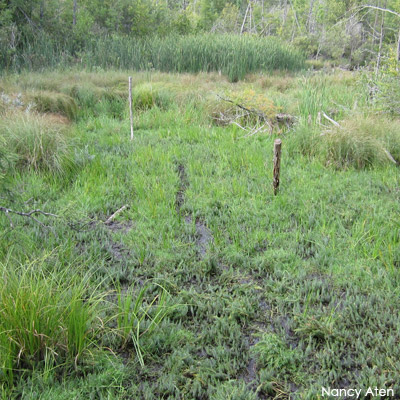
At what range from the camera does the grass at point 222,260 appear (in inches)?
102

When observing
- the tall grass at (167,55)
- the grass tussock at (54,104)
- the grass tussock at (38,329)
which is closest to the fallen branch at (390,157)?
the grass tussock at (38,329)

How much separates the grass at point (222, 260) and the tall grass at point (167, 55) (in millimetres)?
6227

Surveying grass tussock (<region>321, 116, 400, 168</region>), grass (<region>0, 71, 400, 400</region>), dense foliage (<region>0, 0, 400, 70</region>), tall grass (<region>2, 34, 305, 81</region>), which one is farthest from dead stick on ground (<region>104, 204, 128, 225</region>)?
tall grass (<region>2, 34, 305, 81</region>)

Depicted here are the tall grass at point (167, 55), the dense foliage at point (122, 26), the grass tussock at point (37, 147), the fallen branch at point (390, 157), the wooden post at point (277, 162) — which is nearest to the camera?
the wooden post at point (277, 162)

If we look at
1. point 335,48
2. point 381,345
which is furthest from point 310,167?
point 335,48

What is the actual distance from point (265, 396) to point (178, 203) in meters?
2.74

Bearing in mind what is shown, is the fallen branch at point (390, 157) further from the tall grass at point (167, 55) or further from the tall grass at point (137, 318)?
the tall grass at point (167, 55)

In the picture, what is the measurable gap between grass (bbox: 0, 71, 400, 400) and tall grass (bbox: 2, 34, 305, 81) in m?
6.23

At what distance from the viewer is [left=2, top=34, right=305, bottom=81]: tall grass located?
12156 mm

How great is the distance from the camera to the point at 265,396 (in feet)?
8.27

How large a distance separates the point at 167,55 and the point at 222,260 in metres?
10.2

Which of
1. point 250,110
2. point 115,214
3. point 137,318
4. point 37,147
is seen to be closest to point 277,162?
Answer: point 115,214

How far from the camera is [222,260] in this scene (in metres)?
3.81

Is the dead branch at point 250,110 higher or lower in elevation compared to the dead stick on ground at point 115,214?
higher
